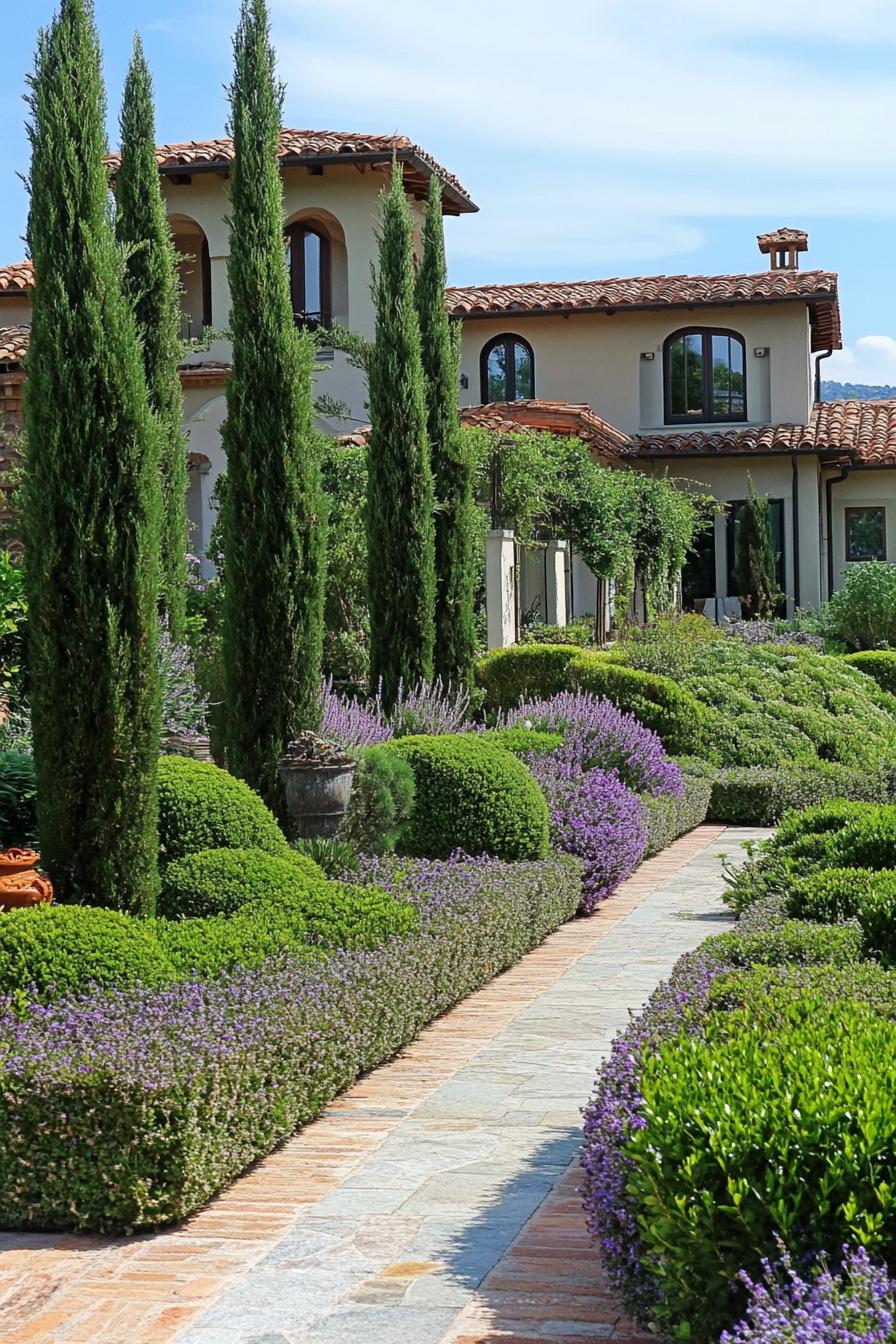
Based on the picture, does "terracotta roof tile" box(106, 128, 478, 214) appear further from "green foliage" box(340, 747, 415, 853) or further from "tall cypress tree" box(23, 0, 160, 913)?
"tall cypress tree" box(23, 0, 160, 913)

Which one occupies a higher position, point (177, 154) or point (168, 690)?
point (177, 154)

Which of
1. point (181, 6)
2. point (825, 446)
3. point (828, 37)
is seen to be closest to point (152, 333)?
point (181, 6)

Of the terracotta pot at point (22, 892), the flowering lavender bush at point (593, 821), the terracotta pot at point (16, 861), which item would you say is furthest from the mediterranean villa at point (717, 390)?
Answer: the terracotta pot at point (22, 892)

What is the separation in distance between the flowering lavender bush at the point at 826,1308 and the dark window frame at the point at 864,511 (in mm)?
31247

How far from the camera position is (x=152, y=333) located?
13.3 m

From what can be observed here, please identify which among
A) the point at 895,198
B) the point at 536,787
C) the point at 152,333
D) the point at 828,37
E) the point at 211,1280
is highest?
the point at 895,198

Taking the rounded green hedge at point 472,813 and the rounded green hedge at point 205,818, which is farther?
the rounded green hedge at point 472,813

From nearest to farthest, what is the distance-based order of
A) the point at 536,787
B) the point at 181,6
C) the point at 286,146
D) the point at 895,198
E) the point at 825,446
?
the point at 181,6 < the point at 536,787 < the point at 895,198 < the point at 286,146 < the point at 825,446

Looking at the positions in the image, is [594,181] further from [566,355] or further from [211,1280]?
[566,355]

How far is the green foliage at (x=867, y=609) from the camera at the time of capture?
82.7ft

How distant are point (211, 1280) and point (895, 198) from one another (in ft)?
50.1

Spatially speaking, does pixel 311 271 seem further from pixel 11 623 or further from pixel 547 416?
pixel 11 623

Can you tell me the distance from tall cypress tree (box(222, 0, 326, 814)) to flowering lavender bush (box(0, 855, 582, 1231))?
3356 millimetres

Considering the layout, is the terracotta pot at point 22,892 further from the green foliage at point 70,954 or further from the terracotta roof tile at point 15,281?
the terracotta roof tile at point 15,281
